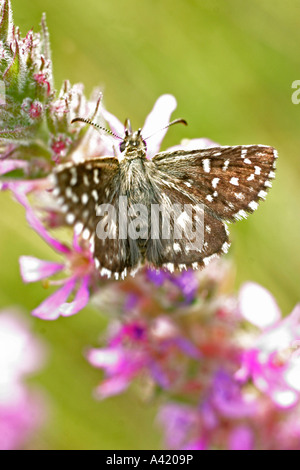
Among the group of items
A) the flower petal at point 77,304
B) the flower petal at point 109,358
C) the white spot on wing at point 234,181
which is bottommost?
the flower petal at point 109,358

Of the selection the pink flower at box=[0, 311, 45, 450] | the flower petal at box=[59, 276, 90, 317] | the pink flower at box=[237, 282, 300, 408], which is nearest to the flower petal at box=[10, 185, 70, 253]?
the flower petal at box=[59, 276, 90, 317]

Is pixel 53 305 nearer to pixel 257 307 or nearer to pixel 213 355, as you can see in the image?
pixel 213 355

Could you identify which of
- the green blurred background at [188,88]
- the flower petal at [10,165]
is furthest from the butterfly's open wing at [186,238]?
the green blurred background at [188,88]

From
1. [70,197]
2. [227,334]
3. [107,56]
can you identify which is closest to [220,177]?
[70,197]

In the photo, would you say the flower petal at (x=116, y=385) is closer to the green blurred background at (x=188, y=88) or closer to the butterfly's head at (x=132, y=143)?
the butterfly's head at (x=132, y=143)

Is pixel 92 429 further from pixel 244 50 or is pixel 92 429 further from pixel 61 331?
pixel 244 50

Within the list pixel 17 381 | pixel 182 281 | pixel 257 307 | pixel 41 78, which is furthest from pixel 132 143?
pixel 17 381
